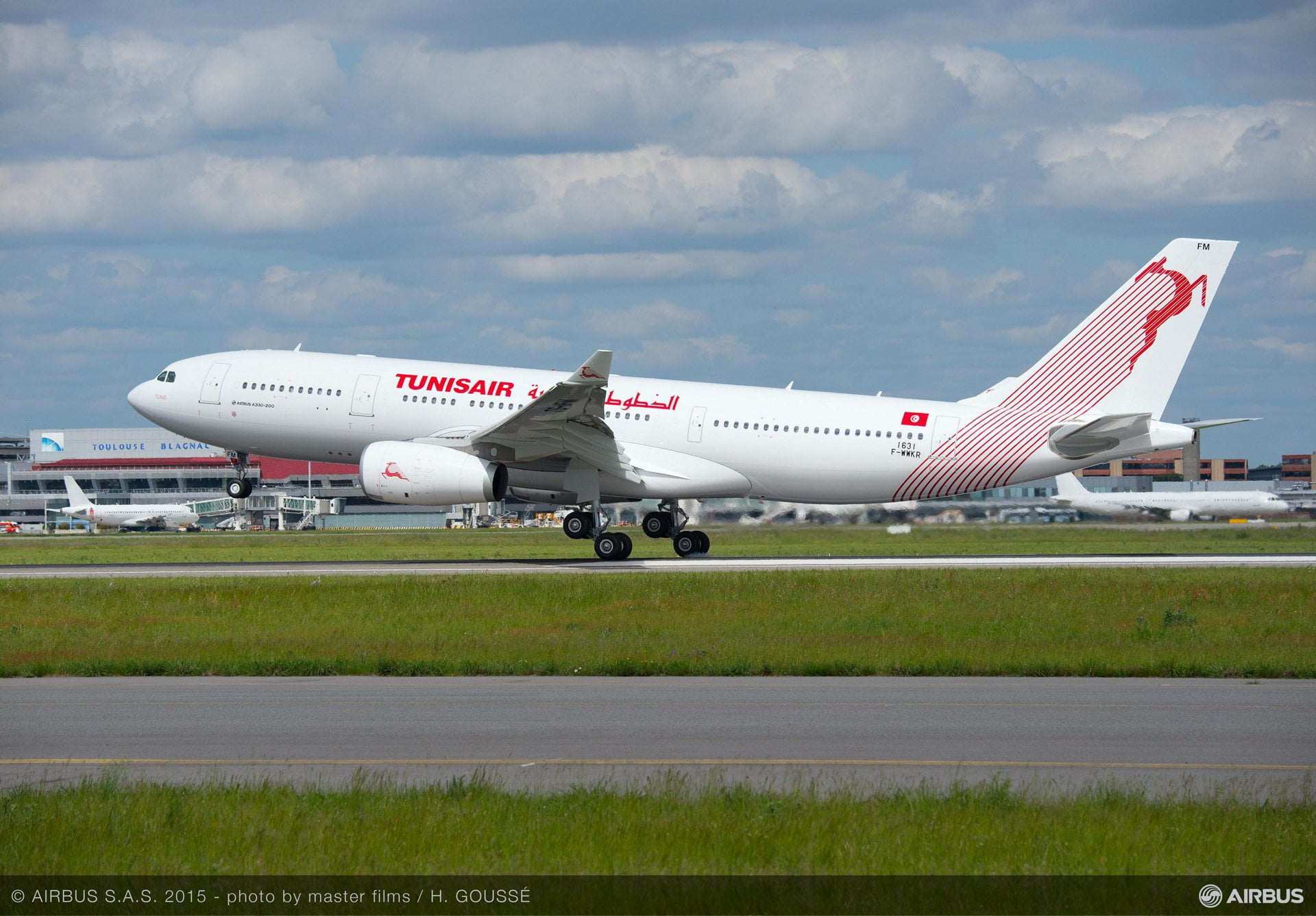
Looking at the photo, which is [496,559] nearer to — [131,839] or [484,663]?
[484,663]

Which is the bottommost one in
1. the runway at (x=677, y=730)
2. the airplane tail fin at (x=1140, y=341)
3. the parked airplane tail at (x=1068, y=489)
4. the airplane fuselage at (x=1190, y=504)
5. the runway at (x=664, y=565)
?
the runway at (x=677, y=730)

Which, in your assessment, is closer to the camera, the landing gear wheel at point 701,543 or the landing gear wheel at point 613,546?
the landing gear wheel at point 613,546

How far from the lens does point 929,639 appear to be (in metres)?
22.6

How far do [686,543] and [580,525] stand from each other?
367 centimetres

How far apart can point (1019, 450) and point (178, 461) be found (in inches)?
4780

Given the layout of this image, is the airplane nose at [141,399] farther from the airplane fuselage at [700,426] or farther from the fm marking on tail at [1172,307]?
the fm marking on tail at [1172,307]

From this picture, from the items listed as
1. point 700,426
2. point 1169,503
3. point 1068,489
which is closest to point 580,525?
point 700,426

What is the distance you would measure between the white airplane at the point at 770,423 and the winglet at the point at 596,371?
224 cm

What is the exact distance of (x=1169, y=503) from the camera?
78812 millimetres

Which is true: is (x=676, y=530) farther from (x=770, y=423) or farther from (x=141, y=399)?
(x=141, y=399)

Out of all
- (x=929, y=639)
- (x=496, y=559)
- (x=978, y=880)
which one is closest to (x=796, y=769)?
(x=978, y=880)

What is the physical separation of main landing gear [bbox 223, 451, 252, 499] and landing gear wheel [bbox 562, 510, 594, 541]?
32.4 ft

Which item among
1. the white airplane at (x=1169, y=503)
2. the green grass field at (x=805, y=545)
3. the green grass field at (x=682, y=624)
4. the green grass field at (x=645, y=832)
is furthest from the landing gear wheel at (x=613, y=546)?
the white airplane at (x=1169, y=503)

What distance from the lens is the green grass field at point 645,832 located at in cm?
922
